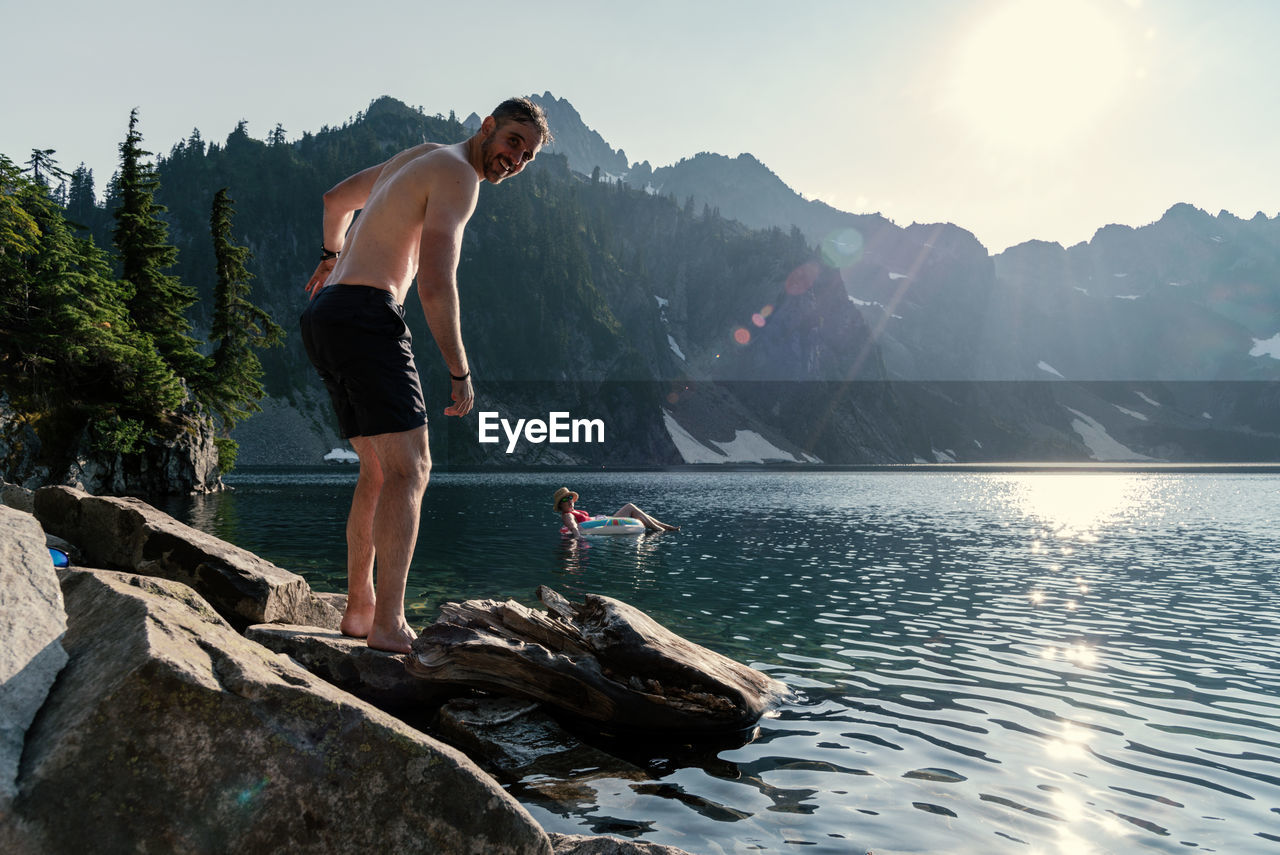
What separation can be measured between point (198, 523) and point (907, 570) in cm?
2327

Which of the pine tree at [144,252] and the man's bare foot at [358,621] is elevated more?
the pine tree at [144,252]

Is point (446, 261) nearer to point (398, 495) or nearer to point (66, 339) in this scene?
point (398, 495)

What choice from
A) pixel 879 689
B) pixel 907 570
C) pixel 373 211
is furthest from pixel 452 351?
pixel 907 570

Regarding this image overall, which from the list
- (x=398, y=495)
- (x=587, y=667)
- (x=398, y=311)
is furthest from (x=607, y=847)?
(x=398, y=311)

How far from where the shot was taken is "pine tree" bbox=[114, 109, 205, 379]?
43000 millimetres

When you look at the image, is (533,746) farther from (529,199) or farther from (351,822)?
(529,199)

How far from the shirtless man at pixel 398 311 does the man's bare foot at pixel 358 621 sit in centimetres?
60

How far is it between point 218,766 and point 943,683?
7.55 m

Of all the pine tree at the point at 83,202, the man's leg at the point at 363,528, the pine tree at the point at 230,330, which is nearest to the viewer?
the man's leg at the point at 363,528

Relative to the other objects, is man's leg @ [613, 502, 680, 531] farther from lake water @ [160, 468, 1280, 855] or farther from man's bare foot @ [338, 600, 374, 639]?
man's bare foot @ [338, 600, 374, 639]

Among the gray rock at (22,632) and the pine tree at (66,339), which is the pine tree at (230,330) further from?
the gray rock at (22,632)

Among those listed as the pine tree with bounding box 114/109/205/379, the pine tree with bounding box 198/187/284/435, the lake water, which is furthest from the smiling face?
the pine tree with bounding box 198/187/284/435

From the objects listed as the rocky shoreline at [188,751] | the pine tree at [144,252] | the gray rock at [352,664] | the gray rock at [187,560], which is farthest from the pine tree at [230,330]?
the rocky shoreline at [188,751]

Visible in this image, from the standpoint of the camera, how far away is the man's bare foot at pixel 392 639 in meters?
5.60
